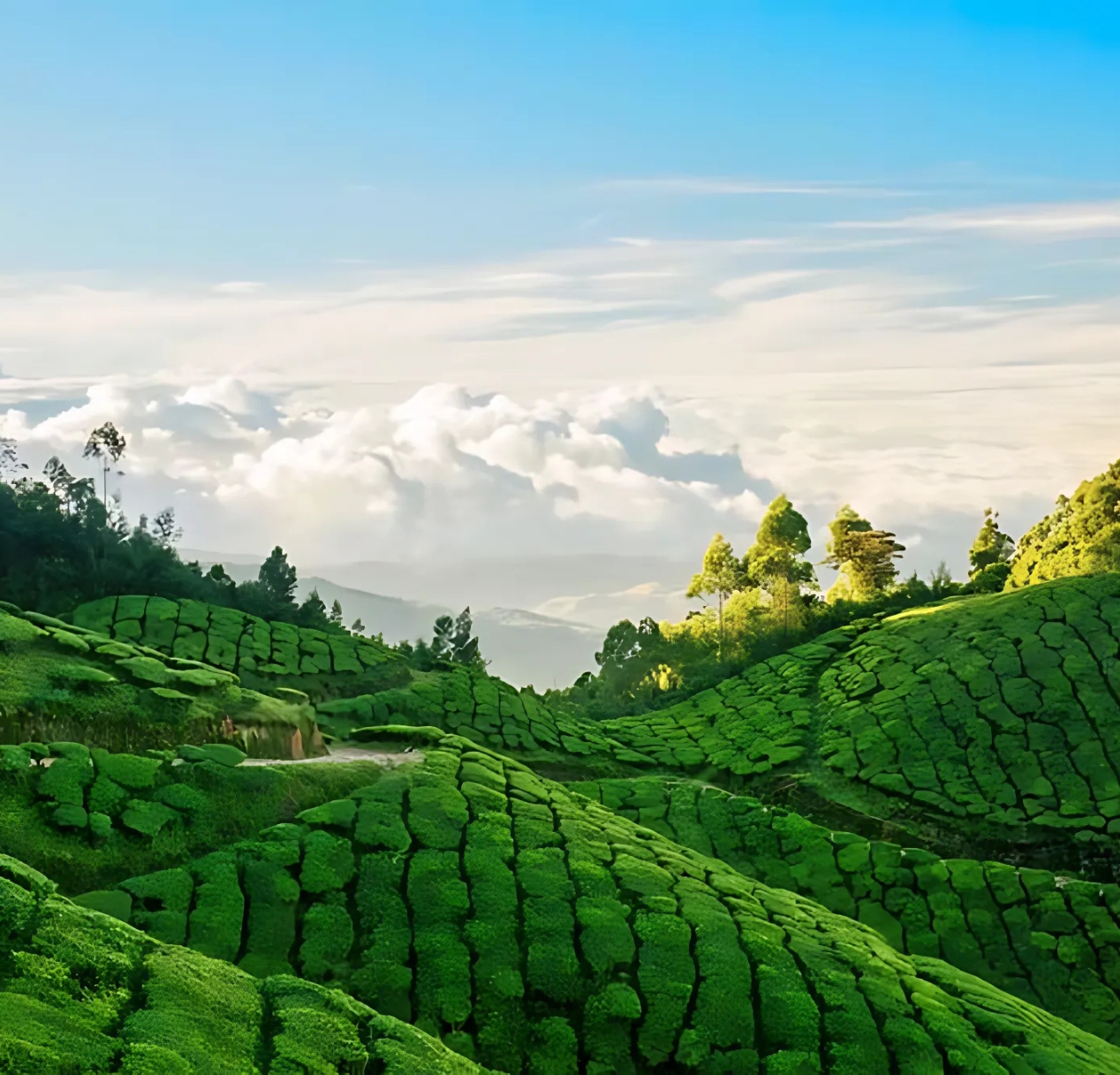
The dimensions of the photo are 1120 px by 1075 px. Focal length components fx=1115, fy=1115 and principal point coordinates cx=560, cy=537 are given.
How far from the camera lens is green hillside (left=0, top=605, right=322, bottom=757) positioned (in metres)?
13.8

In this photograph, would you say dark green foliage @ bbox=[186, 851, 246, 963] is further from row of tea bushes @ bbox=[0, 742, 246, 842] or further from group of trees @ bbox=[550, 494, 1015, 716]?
group of trees @ bbox=[550, 494, 1015, 716]

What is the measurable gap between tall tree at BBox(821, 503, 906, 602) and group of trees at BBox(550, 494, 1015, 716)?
0.10 ft

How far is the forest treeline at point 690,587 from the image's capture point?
973 inches

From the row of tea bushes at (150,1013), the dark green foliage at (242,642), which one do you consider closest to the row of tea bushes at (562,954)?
the row of tea bushes at (150,1013)

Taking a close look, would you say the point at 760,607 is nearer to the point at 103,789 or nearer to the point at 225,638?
the point at 225,638

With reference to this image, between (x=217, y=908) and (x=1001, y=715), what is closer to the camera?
(x=217, y=908)

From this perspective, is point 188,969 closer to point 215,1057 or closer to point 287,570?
point 215,1057

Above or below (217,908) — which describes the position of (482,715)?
above

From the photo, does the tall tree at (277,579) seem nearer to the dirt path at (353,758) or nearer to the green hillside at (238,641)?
the green hillside at (238,641)

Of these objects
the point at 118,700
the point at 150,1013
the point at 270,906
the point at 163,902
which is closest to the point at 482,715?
the point at 118,700

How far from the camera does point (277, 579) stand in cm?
2986

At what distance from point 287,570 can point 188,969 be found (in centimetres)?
2197

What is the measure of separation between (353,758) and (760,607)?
933 inches

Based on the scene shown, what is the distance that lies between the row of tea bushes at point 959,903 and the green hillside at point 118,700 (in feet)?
25.2
